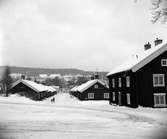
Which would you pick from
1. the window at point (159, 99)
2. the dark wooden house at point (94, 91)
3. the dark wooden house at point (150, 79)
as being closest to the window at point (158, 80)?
the dark wooden house at point (150, 79)

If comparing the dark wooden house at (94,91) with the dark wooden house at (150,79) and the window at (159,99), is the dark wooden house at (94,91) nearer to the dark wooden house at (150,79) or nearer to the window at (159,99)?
the dark wooden house at (150,79)

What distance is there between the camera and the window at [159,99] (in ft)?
94.6

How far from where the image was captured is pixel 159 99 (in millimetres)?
29141

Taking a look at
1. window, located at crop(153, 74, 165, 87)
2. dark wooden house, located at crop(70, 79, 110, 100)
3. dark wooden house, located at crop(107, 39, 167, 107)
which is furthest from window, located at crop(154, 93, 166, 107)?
dark wooden house, located at crop(70, 79, 110, 100)

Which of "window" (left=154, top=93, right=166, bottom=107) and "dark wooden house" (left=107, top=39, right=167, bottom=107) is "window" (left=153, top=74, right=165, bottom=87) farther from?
"window" (left=154, top=93, right=166, bottom=107)

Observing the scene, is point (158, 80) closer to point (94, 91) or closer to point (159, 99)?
point (159, 99)

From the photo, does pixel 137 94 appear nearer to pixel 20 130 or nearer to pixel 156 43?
pixel 156 43

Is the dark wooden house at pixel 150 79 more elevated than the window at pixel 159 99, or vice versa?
the dark wooden house at pixel 150 79

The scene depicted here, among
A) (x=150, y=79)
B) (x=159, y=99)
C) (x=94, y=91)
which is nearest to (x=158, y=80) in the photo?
(x=150, y=79)

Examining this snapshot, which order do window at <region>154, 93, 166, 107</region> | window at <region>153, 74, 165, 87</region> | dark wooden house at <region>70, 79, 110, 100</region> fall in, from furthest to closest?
dark wooden house at <region>70, 79, 110, 100</region> < window at <region>153, 74, 165, 87</region> < window at <region>154, 93, 166, 107</region>

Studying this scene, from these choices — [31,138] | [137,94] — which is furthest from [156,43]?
[31,138]

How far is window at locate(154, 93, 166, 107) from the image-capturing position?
28844 millimetres

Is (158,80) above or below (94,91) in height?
above

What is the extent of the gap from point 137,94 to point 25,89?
84.3 feet
